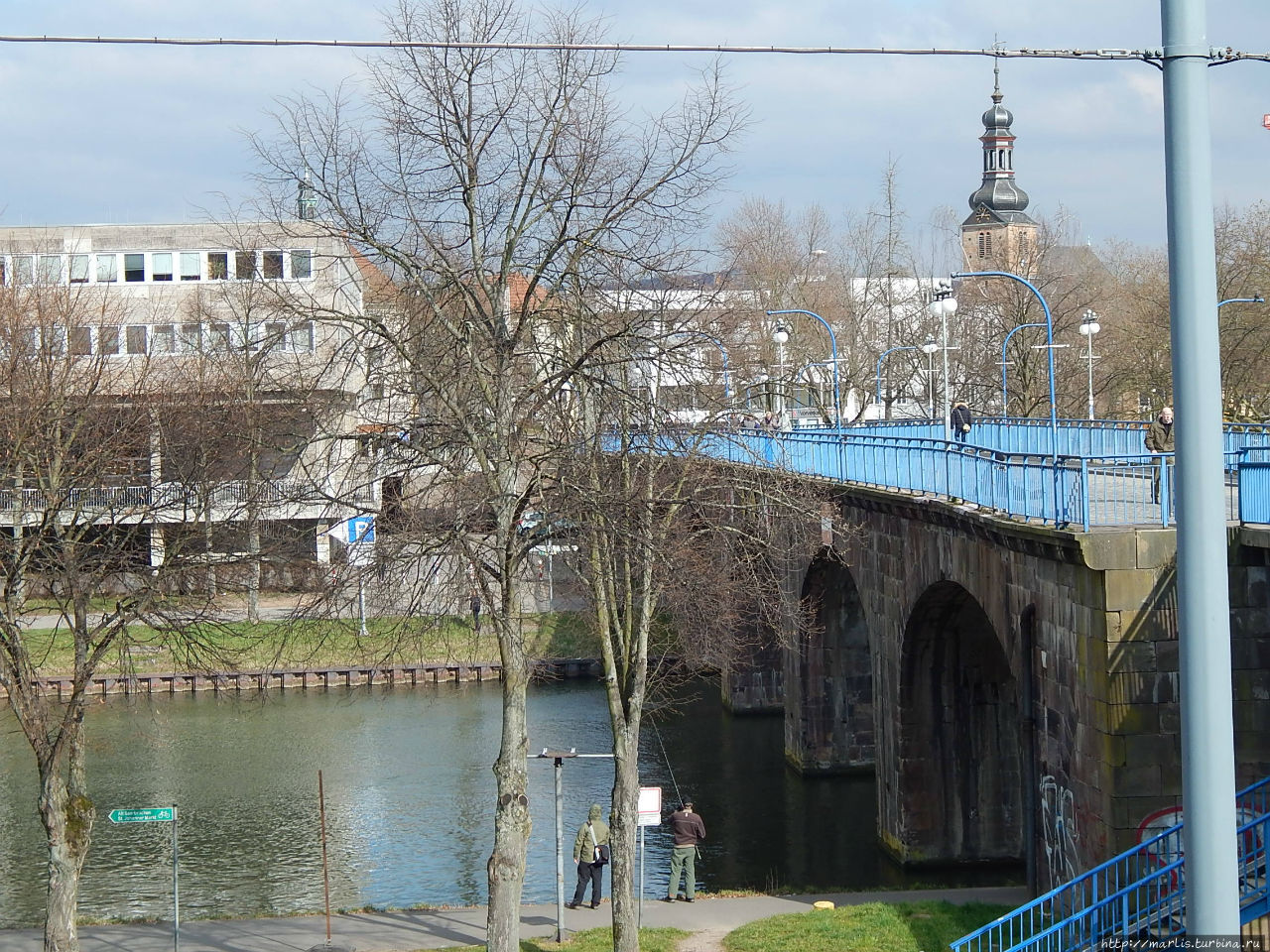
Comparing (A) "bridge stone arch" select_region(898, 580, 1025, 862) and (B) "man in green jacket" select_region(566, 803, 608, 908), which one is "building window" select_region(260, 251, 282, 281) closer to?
(B) "man in green jacket" select_region(566, 803, 608, 908)

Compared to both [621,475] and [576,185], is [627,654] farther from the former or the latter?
[576,185]

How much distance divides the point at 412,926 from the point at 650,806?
368 centimetres

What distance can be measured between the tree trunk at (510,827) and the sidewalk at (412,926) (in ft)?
10.9

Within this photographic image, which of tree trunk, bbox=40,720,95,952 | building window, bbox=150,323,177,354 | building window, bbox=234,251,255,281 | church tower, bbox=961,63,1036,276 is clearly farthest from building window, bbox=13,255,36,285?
church tower, bbox=961,63,1036,276

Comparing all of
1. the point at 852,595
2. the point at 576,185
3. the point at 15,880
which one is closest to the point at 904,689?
the point at 852,595

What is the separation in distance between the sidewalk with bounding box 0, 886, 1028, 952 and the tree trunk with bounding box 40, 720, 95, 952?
3438mm

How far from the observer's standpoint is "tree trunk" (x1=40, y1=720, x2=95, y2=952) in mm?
15562

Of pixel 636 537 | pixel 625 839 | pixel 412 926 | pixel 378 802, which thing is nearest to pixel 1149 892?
pixel 636 537

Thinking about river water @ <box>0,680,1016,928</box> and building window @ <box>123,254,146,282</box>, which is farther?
building window @ <box>123,254,146,282</box>

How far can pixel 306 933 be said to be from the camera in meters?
19.4

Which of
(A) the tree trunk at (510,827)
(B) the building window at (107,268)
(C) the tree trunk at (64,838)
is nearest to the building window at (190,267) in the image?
(B) the building window at (107,268)

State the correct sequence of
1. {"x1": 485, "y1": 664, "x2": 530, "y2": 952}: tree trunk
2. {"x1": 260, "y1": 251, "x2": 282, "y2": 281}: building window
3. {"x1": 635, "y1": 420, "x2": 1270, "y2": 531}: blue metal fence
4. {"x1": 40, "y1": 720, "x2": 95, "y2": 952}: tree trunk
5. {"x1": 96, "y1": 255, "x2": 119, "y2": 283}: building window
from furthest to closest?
{"x1": 96, "y1": 255, "x2": 119, "y2": 283}: building window, {"x1": 260, "y1": 251, "x2": 282, "y2": 281}: building window, {"x1": 40, "y1": 720, "x2": 95, "y2": 952}: tree trunk, {"x1": 485, "y1": 664, "x2": 530, "y2": 952}: tree trunk, {"x1": 635, "y1": 420, "x2": 1270, "y2": 531}: blue metal fence

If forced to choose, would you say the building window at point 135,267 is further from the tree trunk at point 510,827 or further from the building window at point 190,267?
the tree trunk at point 510,827

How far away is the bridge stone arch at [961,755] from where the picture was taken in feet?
85.6
